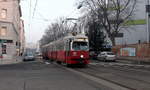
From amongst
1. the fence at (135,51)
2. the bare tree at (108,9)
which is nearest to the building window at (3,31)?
the bare tree at (108,9)

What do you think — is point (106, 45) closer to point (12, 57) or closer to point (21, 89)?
point (12, 57)

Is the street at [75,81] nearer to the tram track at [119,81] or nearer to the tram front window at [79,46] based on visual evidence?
the tram track at [119,81]

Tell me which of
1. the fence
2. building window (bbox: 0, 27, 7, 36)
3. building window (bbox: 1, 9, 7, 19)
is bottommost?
the fence

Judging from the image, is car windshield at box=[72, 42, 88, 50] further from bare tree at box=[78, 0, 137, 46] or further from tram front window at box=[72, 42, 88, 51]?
bare tree at box=[78, 0, 137, 46]

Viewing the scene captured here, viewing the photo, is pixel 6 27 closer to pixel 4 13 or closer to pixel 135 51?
pixel 4 13

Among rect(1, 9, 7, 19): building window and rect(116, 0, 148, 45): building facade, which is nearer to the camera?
rect(1, 9, 7, 19): building window

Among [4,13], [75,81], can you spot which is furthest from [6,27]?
[75,81]

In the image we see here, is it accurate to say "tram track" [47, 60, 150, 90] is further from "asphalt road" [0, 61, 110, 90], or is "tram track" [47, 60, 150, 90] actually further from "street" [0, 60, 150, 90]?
"asphalt road" [0, 61, 110, 90]

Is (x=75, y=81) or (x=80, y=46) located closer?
(x=75, y=81)

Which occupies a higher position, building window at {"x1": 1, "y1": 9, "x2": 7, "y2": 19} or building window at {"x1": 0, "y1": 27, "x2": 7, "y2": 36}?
building window at {"x1": 1, "y1": 9, "x2": 7, "y2": 19}

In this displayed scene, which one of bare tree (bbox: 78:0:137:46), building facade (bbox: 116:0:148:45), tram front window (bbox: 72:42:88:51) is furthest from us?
building facade (bbox: 116:0:148:45)

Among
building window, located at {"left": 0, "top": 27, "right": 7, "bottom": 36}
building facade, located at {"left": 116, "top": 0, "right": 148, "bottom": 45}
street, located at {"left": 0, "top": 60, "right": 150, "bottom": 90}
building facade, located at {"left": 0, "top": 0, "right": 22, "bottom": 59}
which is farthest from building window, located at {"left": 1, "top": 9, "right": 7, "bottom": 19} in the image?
building facade, located at {"left": 116, "top": 0, "right": 148, "bottom": 45}

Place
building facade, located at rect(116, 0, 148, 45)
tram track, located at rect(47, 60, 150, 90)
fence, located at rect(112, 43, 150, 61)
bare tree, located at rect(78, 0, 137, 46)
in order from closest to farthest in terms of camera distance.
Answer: tram track, located at rect(47, 60, 150, 90) → fence, located at rect(112, 43, 150, 61) → bare tree, located at rect(78, 0, 137, 46) → building facade, located at rect(116, 0, 148, 45)

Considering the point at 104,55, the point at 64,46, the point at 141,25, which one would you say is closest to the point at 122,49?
the point at 104,55
